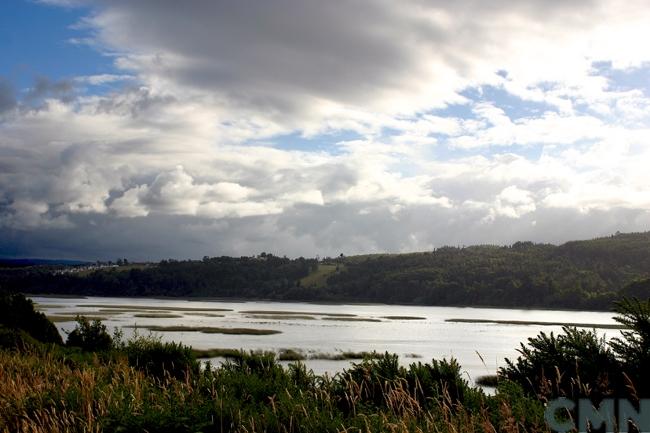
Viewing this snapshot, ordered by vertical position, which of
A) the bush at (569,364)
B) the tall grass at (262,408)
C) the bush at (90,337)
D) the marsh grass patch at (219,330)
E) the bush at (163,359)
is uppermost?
the bush at (569,364)

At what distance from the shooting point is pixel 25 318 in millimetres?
38344

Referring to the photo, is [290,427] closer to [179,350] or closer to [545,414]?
[545,414]

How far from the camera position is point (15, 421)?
471 inches

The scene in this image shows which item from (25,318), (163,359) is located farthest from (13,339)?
(163,359)

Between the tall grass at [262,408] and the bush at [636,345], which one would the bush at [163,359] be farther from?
the bush at [636,345]

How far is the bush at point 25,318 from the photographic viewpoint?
3734 cm

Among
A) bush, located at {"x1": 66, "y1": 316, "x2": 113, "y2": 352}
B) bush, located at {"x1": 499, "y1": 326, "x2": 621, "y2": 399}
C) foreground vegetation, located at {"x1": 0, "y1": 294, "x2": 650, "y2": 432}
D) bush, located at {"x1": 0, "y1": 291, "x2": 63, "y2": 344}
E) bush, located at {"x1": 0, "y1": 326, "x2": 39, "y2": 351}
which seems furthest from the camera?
bush, located at {"x1": 66, "y1": 316, "x2": 113, "y2": 352}

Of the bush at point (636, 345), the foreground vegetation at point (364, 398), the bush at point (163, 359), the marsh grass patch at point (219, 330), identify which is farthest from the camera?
the marsh grass patch at point (219, 330)

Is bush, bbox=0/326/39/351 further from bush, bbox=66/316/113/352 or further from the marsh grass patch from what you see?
the marsh grass patch

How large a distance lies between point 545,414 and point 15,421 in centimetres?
931

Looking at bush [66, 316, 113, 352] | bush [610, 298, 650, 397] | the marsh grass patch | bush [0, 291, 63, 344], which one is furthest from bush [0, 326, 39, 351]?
the marsh grass patch

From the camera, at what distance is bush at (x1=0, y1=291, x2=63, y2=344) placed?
37344mm

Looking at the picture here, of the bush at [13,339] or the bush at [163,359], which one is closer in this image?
the bush at [163,359]

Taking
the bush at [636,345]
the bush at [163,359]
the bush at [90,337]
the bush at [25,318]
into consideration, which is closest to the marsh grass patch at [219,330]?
the bush at [90,337]
